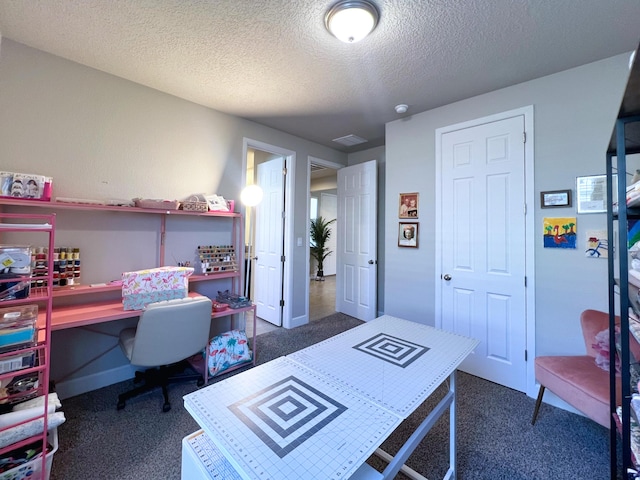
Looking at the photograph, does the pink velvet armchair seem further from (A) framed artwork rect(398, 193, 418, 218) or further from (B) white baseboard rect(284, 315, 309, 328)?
(B) white baseboard rect(284, 315, 309, 328)

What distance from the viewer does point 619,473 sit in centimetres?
149

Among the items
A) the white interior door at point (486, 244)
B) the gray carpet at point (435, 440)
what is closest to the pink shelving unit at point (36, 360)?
the gray carpet at point (435, 440)

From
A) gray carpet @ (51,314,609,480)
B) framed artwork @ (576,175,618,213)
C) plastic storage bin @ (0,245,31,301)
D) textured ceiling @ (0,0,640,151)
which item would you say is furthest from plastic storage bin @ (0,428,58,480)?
framed artwork @ (576,175,618,213)

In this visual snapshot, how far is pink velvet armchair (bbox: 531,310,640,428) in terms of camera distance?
58.3 inches

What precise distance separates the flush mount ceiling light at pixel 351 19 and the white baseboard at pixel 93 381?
313 cm

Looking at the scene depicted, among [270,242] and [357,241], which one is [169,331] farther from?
[357,241]

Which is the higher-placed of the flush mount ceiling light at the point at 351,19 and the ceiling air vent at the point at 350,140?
the ceiling air vent at the point at 350,140

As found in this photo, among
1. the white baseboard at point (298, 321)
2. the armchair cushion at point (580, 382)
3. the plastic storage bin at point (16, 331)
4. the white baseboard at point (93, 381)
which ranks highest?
the plastic storage bin at point (16, 331)

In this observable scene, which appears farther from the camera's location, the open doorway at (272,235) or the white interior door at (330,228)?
the white interior door at (330,228)

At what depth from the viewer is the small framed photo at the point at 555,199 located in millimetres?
2076

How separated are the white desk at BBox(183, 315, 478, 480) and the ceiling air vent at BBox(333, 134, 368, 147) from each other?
2944 millimetres

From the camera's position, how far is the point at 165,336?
1.91m

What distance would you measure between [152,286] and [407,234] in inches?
99.5

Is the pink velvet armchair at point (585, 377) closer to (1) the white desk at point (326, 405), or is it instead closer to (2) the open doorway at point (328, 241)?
(1) the white desk at point (326, 405)
